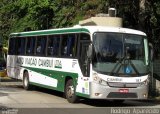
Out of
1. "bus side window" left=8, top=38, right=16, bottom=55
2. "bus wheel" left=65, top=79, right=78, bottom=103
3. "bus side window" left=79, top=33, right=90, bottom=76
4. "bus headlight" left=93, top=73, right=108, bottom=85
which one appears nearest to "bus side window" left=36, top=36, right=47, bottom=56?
"bus wheel" left=65, top=79, right=78, bottom=103

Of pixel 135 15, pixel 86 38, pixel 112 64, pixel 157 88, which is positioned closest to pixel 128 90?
pixel 112 64

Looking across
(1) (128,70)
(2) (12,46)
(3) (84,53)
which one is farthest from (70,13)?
(1) (128,70)

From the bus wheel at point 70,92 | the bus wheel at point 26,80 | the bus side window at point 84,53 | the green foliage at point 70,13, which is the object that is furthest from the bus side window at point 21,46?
the bus side window at point 84,53

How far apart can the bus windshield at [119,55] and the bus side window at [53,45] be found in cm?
363

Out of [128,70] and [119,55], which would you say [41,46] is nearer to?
[119,55]

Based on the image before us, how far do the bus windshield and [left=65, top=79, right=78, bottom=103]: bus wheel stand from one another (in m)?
1.93

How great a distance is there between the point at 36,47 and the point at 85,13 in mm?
6312

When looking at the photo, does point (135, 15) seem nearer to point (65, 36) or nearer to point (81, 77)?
point (65, 36)

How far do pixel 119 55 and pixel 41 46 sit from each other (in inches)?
243

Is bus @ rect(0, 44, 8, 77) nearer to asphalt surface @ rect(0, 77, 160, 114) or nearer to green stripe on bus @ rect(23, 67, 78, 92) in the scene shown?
asphalt surface @ rect(0, 77, 160, 114)

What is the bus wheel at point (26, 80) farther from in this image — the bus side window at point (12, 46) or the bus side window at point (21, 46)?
the bus side window at point (12, 46)

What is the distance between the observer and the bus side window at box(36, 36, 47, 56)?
76.1 feet

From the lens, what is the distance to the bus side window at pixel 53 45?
2154 centimetres

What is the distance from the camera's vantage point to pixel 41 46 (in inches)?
924
